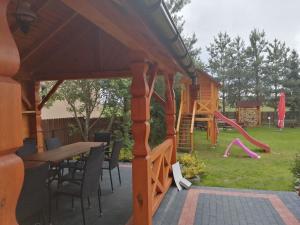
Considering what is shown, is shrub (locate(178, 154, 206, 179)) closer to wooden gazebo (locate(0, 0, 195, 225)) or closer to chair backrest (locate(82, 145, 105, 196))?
wooden gazebo (locate(0, 0, 195, 225))

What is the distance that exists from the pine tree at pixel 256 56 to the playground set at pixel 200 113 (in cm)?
1441

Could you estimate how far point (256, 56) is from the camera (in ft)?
90.2

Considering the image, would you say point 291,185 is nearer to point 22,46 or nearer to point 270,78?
point 22,46

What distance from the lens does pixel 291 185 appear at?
247 inches

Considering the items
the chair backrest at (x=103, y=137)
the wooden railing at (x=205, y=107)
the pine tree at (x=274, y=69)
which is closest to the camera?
the chair backrest at (x=103, y=137)

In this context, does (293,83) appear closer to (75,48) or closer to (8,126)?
(75,48)

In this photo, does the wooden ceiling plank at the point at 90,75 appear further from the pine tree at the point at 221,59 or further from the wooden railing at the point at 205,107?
the pine tree at the point at 221,59

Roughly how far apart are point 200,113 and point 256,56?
56.1ft

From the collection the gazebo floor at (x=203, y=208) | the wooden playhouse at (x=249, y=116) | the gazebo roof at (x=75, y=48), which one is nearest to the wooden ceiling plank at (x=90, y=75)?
the gazebo roof at (x=75, y=48)

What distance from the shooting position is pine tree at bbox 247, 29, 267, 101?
1076 inches

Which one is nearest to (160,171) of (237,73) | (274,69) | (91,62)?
(91,62)

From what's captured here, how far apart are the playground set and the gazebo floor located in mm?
6305

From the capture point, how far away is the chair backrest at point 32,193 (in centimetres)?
282

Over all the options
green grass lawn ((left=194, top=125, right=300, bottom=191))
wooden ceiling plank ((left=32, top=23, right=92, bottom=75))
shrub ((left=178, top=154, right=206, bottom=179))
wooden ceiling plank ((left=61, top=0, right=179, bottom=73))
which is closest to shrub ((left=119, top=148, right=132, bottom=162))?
shrub ((left=178, top=154, right=206, bottom=179))
